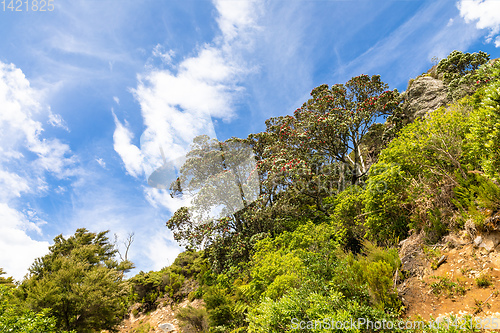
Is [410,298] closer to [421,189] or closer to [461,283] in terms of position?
[461,283]

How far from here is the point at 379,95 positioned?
15672mm

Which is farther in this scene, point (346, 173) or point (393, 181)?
point (346, 173)

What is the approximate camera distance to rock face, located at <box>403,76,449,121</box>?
15820 millimetres

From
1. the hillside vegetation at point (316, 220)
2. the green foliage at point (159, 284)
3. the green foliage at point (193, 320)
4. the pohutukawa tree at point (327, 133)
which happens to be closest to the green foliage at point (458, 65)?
the hillside vegetation at point (316, 220)

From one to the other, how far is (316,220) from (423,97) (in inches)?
519

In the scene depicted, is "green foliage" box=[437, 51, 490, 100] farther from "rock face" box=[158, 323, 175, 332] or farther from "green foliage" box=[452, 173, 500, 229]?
"rock face" box=[158, 323, 175, 332]

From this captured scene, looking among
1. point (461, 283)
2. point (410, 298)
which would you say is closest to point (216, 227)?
point (410, 298)

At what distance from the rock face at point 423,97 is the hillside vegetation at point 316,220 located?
128 millimetres

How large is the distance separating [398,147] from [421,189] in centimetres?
213

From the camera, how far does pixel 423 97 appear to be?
1652cm

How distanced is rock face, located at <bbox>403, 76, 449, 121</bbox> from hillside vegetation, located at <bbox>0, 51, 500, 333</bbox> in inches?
5.0

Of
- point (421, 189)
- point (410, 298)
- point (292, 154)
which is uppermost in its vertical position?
point (292, 154)

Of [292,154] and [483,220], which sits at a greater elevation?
[292,154]

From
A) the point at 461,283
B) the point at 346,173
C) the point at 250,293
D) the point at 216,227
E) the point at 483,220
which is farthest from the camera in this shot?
the point at 346,173
